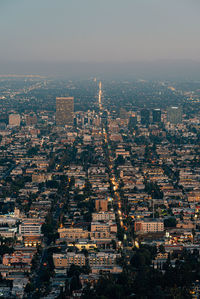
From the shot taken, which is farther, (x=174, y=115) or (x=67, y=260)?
(x=174, y=115)

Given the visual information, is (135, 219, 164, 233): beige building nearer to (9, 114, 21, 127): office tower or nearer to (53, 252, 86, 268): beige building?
(53, 252, 86, 268): beige building

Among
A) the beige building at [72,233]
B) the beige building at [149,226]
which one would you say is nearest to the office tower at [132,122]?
the beige building at [149,226]

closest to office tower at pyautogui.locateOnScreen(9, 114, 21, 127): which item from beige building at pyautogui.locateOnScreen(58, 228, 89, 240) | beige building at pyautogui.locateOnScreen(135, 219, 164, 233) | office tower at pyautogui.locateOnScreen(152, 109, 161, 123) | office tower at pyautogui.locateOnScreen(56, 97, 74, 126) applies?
office tower at pyautogui.locateOnScreen(56, 97, 74, 126)

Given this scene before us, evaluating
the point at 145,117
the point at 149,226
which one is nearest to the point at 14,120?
the point at 145,117

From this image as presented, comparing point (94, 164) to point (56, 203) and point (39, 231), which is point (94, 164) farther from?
point (39, 231)

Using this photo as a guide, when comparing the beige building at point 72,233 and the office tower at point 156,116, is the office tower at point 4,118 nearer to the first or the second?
the office tower at point 156,116

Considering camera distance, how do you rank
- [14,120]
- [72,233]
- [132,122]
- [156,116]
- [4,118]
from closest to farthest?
[72,233] → [14,120] → [132,122] → [156,116] → [4,118]

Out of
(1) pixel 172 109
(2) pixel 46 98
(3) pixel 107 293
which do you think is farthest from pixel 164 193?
(2) pixel 46 98

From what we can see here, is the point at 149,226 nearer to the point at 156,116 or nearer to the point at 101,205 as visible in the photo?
the point at 101,205

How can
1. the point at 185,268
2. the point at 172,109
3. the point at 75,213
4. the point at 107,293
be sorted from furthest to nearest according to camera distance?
the point at 172,109 < the point at 75,213 < the point at 185,268 < the point at 107,293
